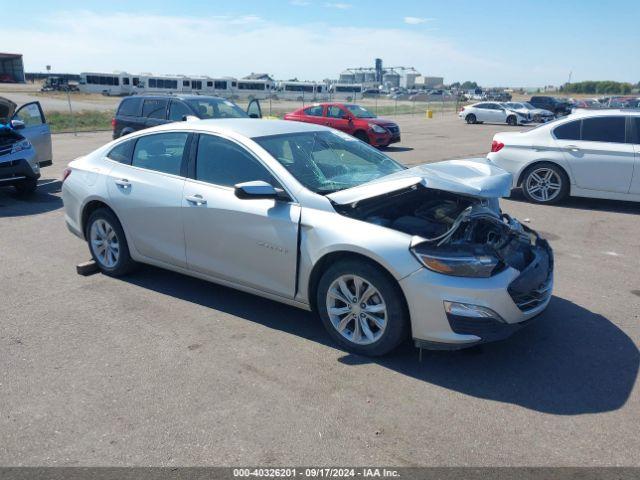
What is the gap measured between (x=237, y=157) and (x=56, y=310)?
213 cm

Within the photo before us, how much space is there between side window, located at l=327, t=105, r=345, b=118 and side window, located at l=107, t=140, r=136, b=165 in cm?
1433

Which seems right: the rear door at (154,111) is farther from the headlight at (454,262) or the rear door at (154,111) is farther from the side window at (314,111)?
the headlight at (454,262)

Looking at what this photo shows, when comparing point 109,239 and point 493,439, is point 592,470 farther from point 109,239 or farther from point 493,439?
point 109,239

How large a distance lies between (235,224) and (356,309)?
127 centimetres

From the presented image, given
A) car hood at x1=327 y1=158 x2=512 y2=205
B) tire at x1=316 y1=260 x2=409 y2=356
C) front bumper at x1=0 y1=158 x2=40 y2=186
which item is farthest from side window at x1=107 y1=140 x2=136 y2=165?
front bumper at x1=0 y1=158 x2=40 y2=186

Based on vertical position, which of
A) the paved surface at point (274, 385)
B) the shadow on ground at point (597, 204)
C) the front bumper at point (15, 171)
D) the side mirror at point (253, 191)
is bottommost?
the paved surface at point (274, 385)

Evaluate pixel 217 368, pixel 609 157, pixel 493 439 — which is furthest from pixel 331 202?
pixel 609 157

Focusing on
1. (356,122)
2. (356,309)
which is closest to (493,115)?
(356,122)

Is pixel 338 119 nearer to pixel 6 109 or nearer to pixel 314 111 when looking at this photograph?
pixel 314 111

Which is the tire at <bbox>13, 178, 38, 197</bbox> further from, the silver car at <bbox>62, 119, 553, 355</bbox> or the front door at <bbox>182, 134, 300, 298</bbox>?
the front door at <bbox>182, 134, 300, 298</bbox>

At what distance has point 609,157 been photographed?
918 cm

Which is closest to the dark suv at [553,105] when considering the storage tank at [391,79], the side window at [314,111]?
the side window at [314,111]

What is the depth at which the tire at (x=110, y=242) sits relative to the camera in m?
5.77

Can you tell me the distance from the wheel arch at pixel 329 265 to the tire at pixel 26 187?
25.4 feet
